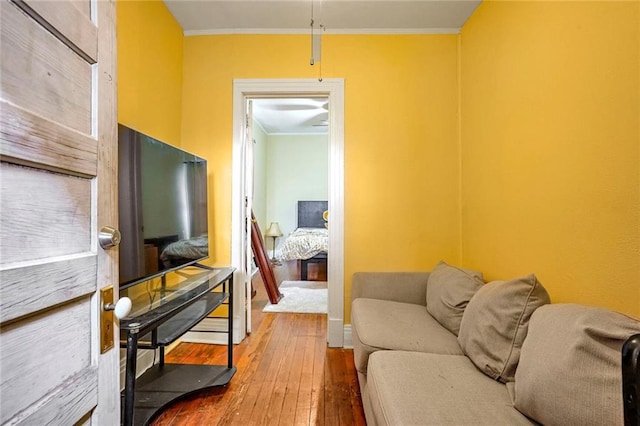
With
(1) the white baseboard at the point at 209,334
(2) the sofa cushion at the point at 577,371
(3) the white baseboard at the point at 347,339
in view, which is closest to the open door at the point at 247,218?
(1) the white baseboard at the point at 209,334

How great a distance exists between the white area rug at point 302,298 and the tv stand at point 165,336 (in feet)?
4.55

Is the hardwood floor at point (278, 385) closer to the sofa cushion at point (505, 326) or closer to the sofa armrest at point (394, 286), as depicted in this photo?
the sofa armrest at point (394, 286)

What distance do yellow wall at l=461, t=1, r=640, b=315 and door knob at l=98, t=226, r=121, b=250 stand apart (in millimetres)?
1751

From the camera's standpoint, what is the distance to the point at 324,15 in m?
2.41

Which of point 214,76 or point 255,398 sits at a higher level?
point 214,76

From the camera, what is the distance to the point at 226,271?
223 cm

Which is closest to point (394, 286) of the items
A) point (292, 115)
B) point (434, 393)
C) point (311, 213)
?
point (434, 393)

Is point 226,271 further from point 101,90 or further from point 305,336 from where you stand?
point 101,90

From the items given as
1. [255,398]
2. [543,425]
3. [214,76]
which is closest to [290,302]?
[255,398]

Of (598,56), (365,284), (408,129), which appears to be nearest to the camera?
(598,56)

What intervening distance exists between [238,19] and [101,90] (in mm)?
2206

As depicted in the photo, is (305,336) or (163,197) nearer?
(163,197)

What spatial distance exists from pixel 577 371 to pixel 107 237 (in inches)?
54.5

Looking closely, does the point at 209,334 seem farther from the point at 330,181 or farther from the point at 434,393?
the point at 434,393
